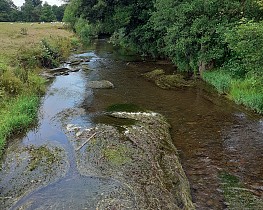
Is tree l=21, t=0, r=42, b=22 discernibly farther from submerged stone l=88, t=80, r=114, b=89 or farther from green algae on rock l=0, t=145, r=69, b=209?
green algae on rock l=0, t=145, r=69, b=209

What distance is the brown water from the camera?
10695mm

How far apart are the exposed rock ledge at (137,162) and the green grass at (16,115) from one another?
253 centimetres

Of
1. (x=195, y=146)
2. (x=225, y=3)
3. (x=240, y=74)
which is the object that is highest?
(x=225, y=3)

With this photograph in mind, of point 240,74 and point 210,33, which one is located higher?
point 210,33

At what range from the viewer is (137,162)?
12047 mm

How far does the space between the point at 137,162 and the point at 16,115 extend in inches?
325

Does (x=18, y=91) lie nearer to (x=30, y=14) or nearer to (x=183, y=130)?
(x=183, y=130)

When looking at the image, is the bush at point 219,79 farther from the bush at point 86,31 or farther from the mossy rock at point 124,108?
the bush at point 86,31

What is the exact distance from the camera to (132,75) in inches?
1204

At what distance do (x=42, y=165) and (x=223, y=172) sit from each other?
7.06 metres

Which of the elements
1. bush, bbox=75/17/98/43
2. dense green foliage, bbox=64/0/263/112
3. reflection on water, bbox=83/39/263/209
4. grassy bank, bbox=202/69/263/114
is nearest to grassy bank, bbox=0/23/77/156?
reflection on water, bbox=83/39/263/209

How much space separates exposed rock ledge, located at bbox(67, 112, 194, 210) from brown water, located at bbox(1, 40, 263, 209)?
0.47m

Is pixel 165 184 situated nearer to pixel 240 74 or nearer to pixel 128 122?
pixel 128 122

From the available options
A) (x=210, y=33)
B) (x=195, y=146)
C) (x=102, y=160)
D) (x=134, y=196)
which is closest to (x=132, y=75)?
(x=210, y=33)
